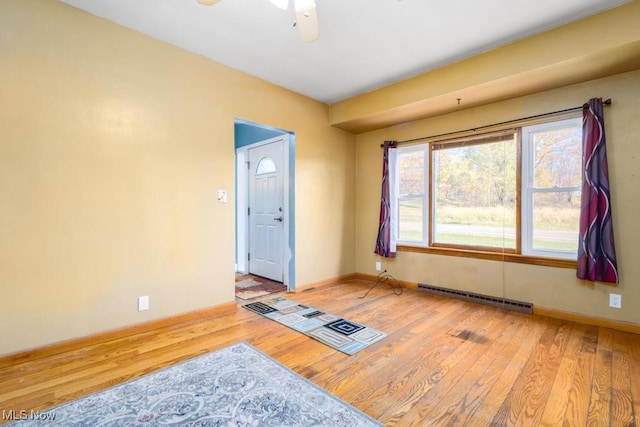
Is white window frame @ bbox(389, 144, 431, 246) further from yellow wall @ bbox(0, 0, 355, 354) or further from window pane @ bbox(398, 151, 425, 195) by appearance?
yellow wall @ bbox(0, 0, 355, 354)

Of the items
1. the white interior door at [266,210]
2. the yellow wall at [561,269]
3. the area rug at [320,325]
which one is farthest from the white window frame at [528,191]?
the white interior door at [266,210]

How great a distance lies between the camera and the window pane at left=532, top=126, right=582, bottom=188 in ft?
9.39

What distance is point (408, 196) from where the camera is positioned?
4.07m

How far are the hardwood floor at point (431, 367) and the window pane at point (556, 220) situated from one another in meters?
0.77

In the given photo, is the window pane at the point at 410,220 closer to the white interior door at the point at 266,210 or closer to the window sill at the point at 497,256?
the window sill at the point at 497,256

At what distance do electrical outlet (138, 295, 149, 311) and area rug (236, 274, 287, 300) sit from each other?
3.82 ft

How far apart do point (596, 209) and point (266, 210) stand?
3.81m

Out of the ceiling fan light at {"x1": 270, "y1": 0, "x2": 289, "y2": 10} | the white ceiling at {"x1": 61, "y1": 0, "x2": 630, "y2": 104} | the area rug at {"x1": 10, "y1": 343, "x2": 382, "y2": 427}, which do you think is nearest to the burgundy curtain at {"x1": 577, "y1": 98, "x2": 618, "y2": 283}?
the white ceiling at {"x1": 61, "y1": 0, "x2": 630, "y2": 104}

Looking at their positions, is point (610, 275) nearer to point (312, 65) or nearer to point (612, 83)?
point (612, 83)

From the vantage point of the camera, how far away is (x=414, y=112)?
142 inches

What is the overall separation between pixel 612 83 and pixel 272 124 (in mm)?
3377

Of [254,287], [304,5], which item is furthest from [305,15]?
[254,287]

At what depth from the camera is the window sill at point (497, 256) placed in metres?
2.90

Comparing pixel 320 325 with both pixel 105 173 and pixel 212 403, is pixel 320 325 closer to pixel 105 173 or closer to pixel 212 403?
pixel 212 403
